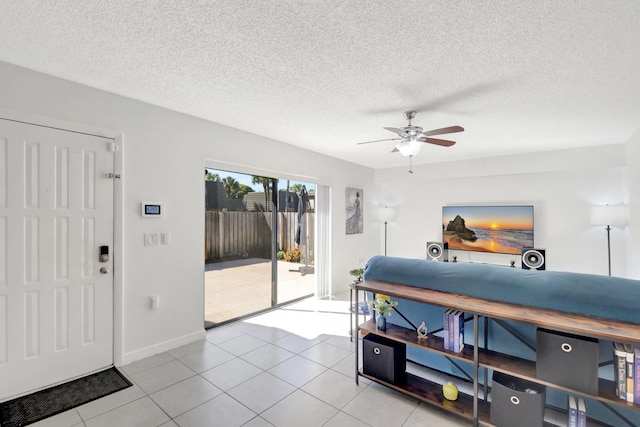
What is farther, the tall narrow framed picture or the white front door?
the tall narrow framed picture

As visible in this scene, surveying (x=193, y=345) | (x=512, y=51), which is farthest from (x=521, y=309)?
(x=193, y=345)

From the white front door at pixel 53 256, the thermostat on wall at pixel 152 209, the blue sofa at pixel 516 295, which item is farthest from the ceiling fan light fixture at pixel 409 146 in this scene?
the white front door at pixel 53 256

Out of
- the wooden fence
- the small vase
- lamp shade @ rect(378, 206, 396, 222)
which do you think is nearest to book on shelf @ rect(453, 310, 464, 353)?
the small vase

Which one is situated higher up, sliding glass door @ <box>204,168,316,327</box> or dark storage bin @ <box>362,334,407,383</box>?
sliding glass door @ <box>204,168,316,327</box>

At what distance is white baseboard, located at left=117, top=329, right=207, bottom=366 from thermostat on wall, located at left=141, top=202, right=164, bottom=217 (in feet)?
4.41

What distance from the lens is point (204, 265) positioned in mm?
3439

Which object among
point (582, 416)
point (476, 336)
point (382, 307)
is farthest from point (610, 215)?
point (382, 307)

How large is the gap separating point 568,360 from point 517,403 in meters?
0.40

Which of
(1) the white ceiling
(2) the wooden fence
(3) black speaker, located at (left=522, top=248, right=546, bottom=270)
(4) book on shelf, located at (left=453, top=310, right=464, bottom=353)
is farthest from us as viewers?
(3) black speaker, located at (left=522, top=248, right=546, bottom=270)

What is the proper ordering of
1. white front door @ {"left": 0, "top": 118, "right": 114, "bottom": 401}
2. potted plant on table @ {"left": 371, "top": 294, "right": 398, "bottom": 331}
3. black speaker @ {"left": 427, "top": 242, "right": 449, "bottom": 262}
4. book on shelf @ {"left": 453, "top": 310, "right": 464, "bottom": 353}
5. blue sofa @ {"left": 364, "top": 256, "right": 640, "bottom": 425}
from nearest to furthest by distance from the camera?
1. blue sofa @ {"left": 364, "top": 256, "right": 640, "bottom": 425}
2. book on shelf @ {"left": 453, "top": 310, "right": 464, "bottom": 353}
3. white front door @ {"left": 0, "top": 118, "right": 114, "bottom": 401}
4. potted plant on table @ {"left": 371, "top": 294, "right": 398, "bottom": 331}
5. black speaker @ {"left": 427, "top": 242, "right": 449, "bottom": 262}

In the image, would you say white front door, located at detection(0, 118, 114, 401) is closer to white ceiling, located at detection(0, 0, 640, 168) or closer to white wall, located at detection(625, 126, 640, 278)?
white ceiling, located at detection(0, 0, 640, 168)

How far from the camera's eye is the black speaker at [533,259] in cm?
438

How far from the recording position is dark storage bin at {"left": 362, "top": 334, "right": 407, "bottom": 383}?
88.7 inches

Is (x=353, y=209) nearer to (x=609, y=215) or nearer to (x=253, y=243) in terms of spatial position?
(x=253, y=243)
